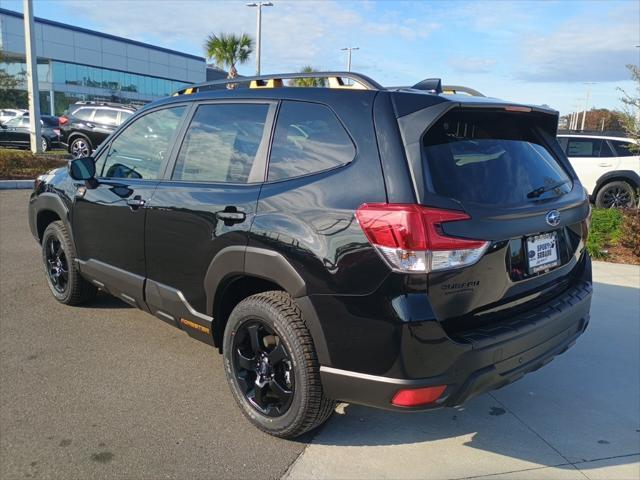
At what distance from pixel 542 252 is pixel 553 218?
185mm

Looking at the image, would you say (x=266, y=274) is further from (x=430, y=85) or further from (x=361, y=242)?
(x=430, y=85)

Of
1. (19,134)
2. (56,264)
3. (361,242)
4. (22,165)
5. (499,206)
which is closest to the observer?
(361,242)

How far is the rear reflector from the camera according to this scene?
2.33 metres

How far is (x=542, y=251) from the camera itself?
2736 mm

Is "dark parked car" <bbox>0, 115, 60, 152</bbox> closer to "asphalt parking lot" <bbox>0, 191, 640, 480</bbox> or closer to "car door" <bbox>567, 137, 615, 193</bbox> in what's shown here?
"car door" <bbox>567, 137, 615, 193</bbox>

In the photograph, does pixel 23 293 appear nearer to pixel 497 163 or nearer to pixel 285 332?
pixel 285 332

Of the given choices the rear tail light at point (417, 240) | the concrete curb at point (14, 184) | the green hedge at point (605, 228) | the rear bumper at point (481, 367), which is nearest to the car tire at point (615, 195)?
the green hedge at point (605, 228)

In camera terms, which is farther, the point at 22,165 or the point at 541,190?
the point at 22,165

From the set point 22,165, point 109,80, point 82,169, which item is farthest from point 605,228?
point 109,80

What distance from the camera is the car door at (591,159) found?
11.5m

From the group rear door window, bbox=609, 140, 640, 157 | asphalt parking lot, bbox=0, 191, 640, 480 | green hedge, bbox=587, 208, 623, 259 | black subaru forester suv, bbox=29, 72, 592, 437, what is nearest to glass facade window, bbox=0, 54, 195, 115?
rear door window, bbox=609, 140, 640, 157

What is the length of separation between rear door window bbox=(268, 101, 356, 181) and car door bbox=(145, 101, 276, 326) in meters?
0.10

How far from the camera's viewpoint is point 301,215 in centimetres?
257

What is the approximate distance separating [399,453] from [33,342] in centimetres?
287
